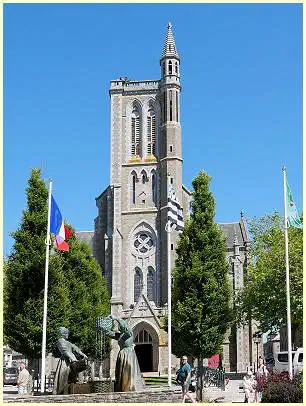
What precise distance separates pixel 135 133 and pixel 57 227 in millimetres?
47988

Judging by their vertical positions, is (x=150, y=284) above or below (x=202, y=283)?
below

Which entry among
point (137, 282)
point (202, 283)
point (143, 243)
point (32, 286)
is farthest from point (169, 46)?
point (32, 286)

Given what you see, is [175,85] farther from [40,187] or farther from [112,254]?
[40,187]

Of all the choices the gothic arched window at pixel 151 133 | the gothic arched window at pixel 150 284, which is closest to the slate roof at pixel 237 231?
the gothic arched window at pixel 150 284

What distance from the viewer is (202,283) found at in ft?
120

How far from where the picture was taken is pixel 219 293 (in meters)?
36.5

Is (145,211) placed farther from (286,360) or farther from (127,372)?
(127,372)

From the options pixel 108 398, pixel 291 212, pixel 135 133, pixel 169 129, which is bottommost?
pixel 108 398

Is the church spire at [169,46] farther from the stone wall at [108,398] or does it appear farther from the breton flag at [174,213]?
the stone wall at [108,398]

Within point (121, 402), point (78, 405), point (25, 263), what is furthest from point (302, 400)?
point (25, 263)

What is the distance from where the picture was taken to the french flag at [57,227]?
30.3 metres

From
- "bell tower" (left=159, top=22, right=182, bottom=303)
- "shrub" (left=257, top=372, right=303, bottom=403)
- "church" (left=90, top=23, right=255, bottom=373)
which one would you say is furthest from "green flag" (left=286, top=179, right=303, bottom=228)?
"bell tower" (left=159, top=22, right=182, bottom=303)

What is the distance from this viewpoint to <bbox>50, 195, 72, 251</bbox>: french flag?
30.3m

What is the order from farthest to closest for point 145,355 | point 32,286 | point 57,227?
point 145,355 → point 32,286 → point 57,227
